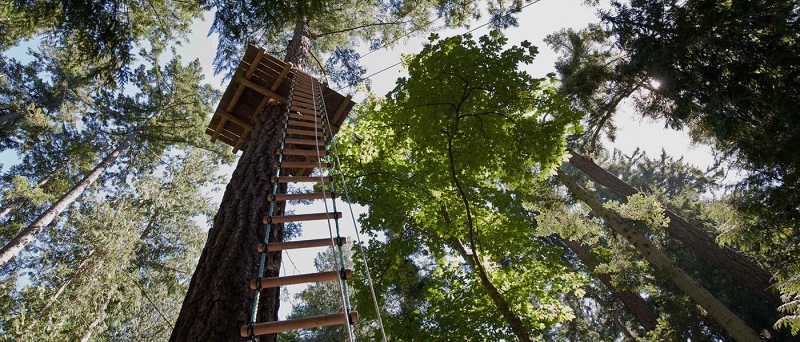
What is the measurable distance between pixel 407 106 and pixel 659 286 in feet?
60.5

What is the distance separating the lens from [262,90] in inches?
206

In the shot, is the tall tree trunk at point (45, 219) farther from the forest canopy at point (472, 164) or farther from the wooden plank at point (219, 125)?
the wooden plank at point (219, 125)

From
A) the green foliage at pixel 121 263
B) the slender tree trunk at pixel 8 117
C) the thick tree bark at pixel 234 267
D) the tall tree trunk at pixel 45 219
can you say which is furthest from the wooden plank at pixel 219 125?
the slender tree trunk at pixel 8 117

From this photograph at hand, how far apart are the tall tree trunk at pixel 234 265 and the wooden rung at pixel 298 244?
0.25 m

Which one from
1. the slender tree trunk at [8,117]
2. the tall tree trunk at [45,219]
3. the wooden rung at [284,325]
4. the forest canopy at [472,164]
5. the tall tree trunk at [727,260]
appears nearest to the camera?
the wooden rung at [284,325]

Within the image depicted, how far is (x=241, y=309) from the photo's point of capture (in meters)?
2.31

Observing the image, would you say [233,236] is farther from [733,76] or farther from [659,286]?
[659,286]

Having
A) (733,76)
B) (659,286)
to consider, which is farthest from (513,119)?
(659,286)

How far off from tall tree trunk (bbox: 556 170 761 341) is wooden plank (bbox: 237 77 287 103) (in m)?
6.90

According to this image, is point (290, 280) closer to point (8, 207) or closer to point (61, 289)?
point (61, 289)

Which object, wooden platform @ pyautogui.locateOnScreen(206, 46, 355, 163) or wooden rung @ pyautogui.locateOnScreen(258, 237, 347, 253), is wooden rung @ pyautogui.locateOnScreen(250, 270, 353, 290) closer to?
wooden rung @ pyautogui.locateOnScreen(258, 237, 347, 253)

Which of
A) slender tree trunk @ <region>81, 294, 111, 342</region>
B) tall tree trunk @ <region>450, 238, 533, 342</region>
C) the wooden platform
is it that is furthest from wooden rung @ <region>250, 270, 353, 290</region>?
slender tree trunk @ <region>81, 294, 111, 342</region>

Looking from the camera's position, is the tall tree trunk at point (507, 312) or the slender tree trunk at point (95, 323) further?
the slender tree trunk at point (95, 323)

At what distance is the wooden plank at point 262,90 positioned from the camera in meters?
5.16
